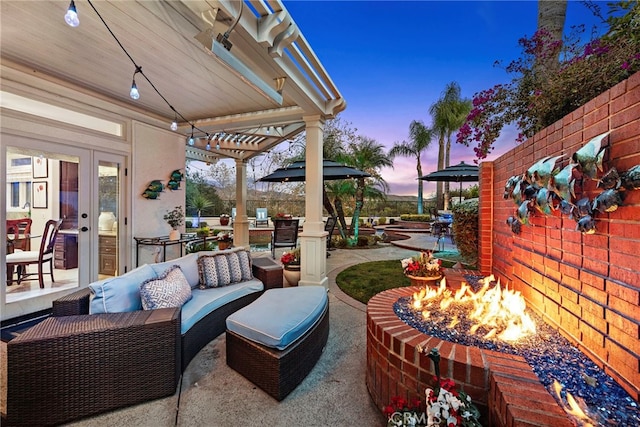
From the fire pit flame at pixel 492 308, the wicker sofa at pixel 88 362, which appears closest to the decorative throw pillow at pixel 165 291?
the wicker sofa at pixel 88 362

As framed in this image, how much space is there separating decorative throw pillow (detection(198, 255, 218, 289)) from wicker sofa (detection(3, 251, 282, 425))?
3.08 ft

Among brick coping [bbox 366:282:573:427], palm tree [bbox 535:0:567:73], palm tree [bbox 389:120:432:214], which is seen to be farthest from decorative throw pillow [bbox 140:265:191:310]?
palm tree [bbox 389:120:432:214]

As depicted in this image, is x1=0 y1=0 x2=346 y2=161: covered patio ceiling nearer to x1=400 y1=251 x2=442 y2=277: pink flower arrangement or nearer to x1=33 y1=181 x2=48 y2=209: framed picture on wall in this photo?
x1=33 y1=181 x2=48 y2=209: framed picture on wall

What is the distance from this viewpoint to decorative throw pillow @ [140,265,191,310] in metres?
2.22

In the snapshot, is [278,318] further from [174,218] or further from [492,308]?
[174,218]

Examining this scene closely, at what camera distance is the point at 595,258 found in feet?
4.83

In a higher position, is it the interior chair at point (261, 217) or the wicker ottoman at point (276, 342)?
the interior chair at point (261, 217)

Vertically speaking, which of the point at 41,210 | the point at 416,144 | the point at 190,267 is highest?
the point at 416,144

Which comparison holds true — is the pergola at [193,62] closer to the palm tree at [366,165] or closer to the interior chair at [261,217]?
the palm tree at [366,165]

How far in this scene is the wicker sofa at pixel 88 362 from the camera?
164cm

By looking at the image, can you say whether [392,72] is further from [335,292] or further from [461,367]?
[461,367]

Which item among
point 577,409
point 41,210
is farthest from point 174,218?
point 577,409

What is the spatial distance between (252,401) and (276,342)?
0.43 metres

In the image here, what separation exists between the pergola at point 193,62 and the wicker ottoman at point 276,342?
197 cm
